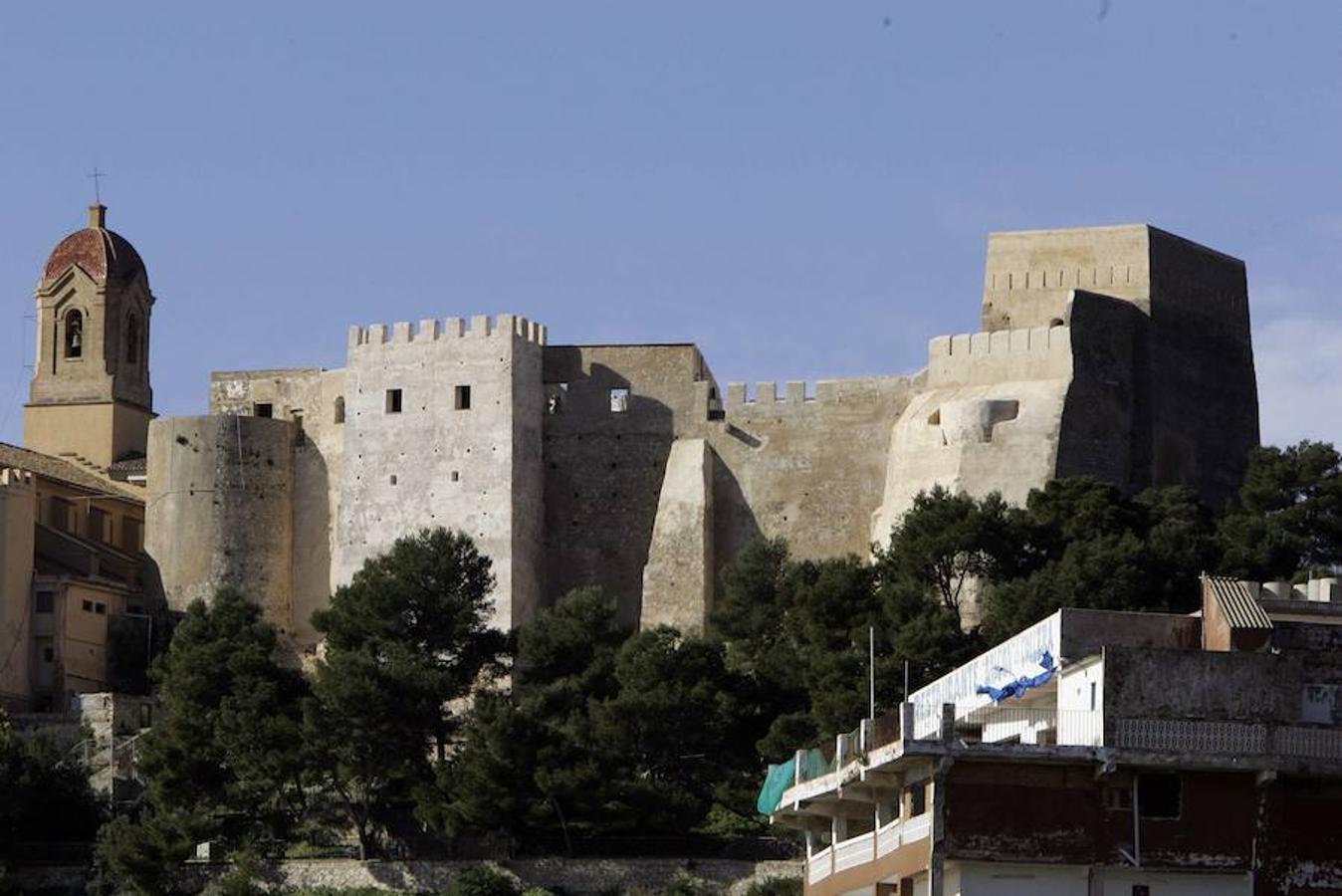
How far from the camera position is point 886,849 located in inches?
1135

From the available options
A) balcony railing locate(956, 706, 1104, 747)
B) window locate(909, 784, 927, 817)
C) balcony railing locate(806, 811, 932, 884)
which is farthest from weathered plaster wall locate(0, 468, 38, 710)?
window locate(909, 784, 927, 817)

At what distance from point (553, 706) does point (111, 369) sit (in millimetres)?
20289

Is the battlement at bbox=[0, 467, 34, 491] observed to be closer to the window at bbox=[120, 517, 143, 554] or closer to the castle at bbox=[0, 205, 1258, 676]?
the castle at bbox=[0, 205, 1258, 676]

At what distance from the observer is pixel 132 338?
237ft

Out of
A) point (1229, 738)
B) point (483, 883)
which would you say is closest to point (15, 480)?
point (483, 883)

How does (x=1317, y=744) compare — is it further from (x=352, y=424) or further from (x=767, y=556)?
(x=352, y=424)

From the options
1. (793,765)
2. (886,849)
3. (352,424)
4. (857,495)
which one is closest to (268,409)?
(352,424)

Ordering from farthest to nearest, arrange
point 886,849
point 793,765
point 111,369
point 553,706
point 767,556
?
point 111,369 → point 767,556 → point 553,706 → point 793,765 → point 886,849

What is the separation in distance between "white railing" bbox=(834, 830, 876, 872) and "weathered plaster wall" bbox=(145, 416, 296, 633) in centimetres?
3339

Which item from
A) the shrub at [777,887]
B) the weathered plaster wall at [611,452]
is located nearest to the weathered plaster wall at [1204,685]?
the shrub at [777,887]

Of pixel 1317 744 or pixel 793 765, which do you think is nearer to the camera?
pixel 1317 744

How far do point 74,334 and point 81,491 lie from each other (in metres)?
5.47

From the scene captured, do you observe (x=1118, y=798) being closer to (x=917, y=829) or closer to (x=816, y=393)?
(x=917, y=829)

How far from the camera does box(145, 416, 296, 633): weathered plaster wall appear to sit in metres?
63.7
